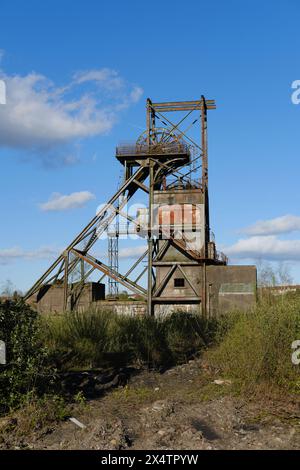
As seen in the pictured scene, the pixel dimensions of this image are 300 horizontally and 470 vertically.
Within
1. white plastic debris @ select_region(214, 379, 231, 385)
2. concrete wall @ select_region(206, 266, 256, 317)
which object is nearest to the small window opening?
concrete wall @ select_region(206, 266, 256, 317)

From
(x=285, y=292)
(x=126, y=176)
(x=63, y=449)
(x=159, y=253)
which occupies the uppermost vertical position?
(x=126, y=176)

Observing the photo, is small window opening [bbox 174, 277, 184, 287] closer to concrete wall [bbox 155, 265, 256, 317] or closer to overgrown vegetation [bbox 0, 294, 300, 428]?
concrete wall [bbox 155, 265, 256, 317]

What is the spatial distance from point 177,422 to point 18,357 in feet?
8.31

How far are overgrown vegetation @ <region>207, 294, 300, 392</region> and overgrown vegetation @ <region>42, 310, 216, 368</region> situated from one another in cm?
327

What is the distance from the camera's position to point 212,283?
2627 cm

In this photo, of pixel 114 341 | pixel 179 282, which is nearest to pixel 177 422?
pixel 114 341

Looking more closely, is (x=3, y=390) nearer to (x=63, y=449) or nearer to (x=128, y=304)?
(x=63, y=449)

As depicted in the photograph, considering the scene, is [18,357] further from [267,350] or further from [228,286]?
[228,286]

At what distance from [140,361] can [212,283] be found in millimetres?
14635

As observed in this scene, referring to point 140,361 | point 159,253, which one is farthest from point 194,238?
point 140,361

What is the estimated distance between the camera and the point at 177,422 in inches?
278

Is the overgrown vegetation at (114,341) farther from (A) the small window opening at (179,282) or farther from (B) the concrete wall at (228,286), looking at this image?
(A) the small window opening at (179,282)

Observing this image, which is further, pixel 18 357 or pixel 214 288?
pixel 214 288

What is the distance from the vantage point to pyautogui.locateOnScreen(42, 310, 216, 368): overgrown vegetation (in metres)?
12.0
